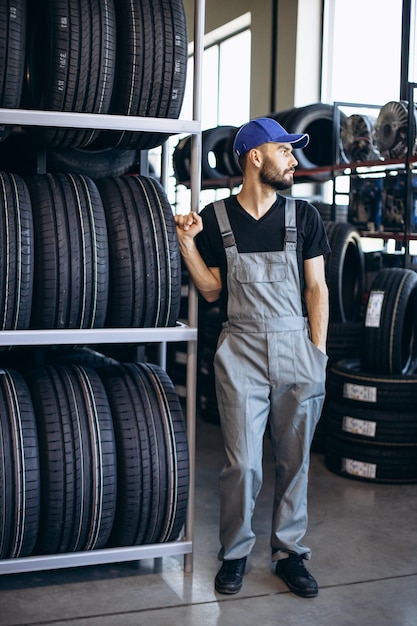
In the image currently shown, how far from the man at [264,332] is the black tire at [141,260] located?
0.11 meters

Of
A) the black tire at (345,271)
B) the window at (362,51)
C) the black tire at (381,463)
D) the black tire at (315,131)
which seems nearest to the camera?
the black tire at (381,463)

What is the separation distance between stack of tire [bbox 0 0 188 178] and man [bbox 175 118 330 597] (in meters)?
0.42

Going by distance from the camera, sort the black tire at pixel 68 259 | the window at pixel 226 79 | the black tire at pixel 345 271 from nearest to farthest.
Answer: the black tire at pixel 68 259 < the black tire at pixel 345 271 < the window at pixel 226 79

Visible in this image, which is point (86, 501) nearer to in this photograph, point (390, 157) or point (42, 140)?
point (42, 140)

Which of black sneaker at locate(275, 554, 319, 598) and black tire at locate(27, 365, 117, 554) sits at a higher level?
black tire at locate(27, 365, 117, 554)

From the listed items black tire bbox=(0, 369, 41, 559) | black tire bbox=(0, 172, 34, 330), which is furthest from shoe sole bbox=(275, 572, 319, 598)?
black tire bbox=(0, 172, 34, 330)

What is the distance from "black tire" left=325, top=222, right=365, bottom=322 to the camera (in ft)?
19.3

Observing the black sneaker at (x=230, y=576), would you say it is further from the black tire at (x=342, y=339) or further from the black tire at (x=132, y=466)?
the black tire at (x=342, y=339)

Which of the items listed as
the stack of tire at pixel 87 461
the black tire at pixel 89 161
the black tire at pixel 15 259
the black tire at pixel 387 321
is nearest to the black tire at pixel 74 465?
the stack of tire at pixel 87 461

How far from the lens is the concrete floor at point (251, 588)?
3.10m

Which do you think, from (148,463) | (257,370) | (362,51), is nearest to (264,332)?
(257,370)

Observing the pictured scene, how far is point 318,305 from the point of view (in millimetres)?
3418

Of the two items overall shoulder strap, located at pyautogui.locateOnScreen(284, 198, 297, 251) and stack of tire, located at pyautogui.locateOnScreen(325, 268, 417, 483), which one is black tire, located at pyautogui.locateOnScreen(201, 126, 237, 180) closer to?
stack of tire, located at pyautogui.locateOnScreen(325, 268, 417, 483)

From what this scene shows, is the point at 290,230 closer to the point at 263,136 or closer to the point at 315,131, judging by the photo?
the point at 263,136
